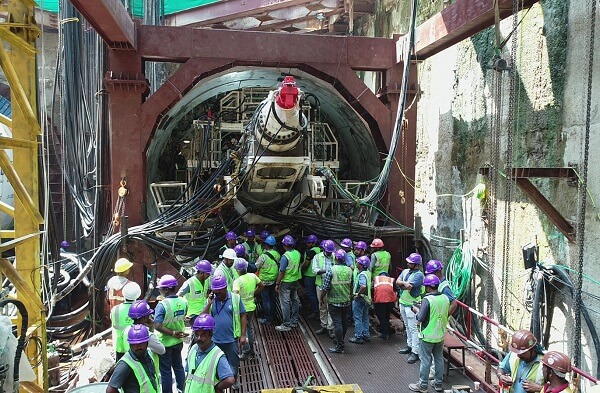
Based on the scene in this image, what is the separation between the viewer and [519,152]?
21.9 ft

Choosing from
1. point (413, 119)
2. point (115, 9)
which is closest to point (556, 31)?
point (413, 119)

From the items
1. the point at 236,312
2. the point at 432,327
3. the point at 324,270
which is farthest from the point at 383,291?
the point at 236,312

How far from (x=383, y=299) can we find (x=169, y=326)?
9.69 ft

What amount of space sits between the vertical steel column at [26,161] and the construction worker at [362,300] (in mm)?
3718

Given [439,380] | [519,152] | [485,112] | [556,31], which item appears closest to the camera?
[439,380]

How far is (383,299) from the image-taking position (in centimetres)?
636

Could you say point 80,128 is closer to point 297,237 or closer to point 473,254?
point 297,237

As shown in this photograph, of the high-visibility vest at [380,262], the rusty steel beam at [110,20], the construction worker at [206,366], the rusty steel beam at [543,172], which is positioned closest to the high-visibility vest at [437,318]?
the rusty steel beam at [543,172]

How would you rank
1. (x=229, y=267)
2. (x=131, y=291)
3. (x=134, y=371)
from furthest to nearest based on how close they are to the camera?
(x=229, y=267)
(x=131, y=291)
(x=134, y=371)

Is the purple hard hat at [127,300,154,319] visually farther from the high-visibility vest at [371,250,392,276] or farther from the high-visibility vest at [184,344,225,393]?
the high-visibility vest at [371,250,392,276]

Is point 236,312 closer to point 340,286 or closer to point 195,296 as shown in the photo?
point 195,296

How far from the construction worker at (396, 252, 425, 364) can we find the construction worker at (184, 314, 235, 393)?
9.61ft

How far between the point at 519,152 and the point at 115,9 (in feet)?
19.1

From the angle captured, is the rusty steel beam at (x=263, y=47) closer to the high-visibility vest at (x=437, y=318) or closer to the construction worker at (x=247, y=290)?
the construction worker at (x=247, y=290)
